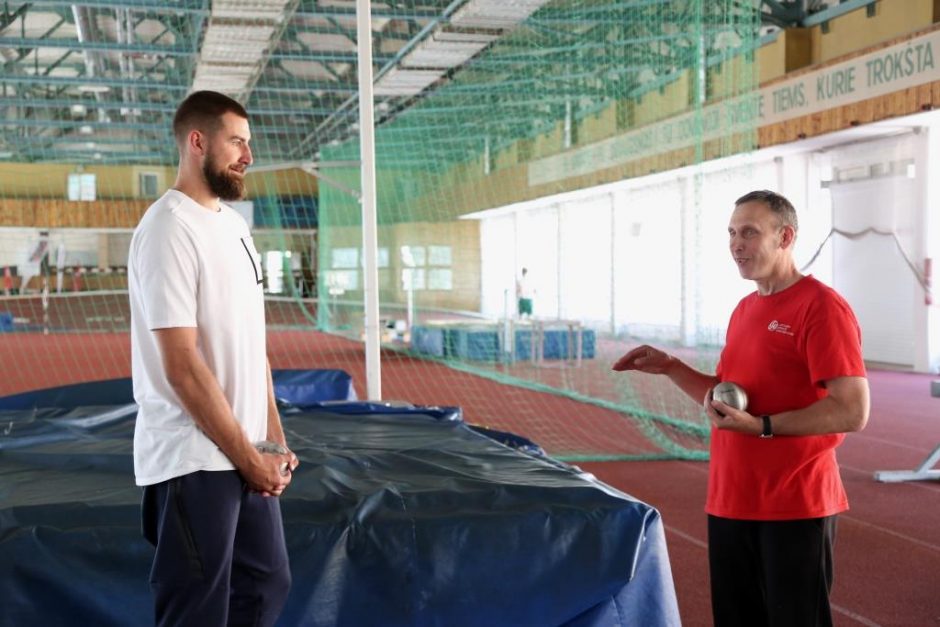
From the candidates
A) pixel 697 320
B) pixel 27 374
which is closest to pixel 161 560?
pixel 697 320

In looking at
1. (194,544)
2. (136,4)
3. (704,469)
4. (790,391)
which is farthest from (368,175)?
(136,4)

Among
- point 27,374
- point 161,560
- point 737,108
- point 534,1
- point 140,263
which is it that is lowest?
point 27,374

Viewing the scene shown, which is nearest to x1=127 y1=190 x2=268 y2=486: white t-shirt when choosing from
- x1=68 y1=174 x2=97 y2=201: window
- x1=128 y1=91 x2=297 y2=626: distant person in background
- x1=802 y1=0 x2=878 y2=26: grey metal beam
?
x1=128 y1=91 x2=297 y2=626: distant person in background

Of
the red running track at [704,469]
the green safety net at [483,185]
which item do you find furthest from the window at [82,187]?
the red running track at [704,469]

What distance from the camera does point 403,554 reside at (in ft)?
8.95

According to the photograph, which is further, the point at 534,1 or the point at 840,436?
the point at 534,1

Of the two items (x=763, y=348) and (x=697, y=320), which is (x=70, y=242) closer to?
(x=697, y=320)

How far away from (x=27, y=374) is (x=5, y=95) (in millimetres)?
9465

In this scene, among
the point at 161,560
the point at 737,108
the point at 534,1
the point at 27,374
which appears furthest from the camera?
the point at 27,374

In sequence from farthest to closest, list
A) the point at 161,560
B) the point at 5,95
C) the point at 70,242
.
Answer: the point at 70,242, the point at 5,95, the point at 161,560

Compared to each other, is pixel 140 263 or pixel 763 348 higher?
pixel 140 263

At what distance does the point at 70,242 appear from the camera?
25.8 metres

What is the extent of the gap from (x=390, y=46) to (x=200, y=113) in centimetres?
1411

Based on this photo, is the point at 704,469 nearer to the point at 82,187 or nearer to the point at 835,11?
the point at 835,11
